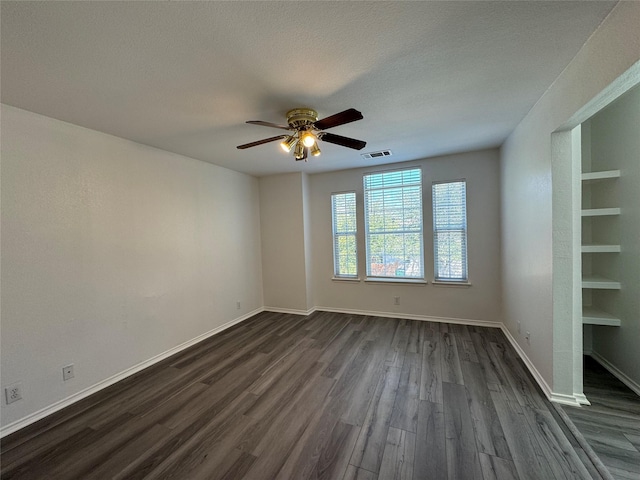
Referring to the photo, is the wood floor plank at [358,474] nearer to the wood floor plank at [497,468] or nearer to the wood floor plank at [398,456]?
the wood floor plank at [398,456]

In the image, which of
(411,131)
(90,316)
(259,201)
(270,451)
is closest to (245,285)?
(259,201)

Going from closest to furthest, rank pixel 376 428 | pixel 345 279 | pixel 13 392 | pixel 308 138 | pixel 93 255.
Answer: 1. pixel 376 428
2. pixel 13 392
3. pixel 308 138
4. pixel 93 255
5. pixel 345 279

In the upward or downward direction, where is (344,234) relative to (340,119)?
downward

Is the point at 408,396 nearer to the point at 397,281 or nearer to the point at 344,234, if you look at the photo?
the point at 397,281

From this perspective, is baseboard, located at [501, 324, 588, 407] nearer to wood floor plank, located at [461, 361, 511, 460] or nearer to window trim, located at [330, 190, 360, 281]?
wood floor plank, located at [461, 361, 511, 460]

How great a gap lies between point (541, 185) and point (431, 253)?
1.93 meters

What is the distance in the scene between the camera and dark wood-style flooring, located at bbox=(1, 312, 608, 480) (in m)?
1.58

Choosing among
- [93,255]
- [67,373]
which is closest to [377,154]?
[93,255]

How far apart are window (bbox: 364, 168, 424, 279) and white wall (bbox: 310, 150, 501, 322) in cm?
12

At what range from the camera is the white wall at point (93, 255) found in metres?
2.03

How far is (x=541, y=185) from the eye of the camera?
7.24 feet

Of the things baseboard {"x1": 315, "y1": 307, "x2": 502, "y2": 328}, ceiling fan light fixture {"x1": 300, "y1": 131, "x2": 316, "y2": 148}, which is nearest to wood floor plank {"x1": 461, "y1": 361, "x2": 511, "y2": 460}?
baseboard {"x1": 315, "y1": 307, "x2": 502, "y2": 328}

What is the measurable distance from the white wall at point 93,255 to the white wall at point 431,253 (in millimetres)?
1871

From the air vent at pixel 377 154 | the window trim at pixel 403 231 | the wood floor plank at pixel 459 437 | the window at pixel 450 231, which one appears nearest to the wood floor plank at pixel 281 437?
the wood floor plank at pixel 459 437
